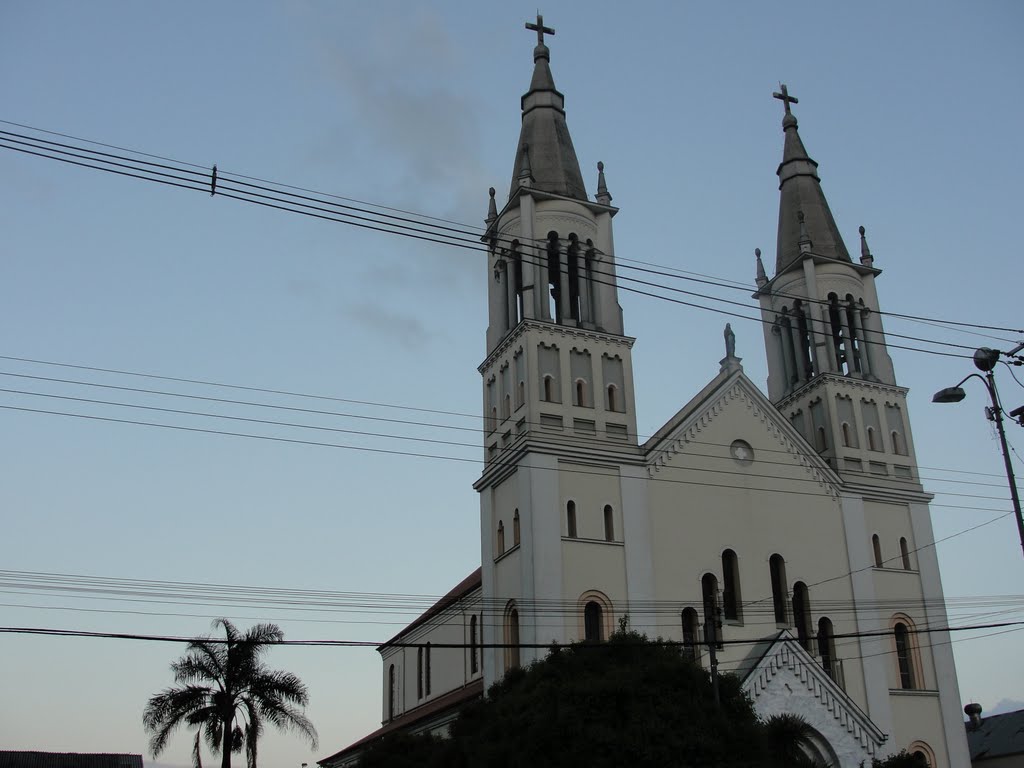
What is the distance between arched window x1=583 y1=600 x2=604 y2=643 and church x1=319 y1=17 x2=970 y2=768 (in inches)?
2.6

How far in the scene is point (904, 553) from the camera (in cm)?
4047

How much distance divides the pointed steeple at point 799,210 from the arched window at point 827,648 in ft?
48.8

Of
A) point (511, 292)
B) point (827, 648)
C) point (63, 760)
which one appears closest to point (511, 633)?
point (827, 648)

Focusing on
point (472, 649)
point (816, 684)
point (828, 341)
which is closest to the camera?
point (816, 684)

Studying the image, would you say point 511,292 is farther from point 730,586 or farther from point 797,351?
point 730,586

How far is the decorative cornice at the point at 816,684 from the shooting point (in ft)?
108

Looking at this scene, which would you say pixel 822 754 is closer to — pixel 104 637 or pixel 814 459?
pixel 814 459

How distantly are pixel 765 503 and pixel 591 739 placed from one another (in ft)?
51.0

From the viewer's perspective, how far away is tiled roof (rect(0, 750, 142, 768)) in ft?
207

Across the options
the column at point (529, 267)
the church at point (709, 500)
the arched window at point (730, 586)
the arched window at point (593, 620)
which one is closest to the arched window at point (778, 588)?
the church at point (709, 500)

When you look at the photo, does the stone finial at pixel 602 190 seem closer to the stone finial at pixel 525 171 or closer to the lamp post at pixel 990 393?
the stone finial at pixel 525 171

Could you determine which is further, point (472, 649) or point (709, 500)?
point (472, 649)

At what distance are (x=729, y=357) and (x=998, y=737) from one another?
95.3 ft

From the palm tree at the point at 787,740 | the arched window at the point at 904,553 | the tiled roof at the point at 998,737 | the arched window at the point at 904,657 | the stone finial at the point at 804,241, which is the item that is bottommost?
the palm tree at the point at 787,740
